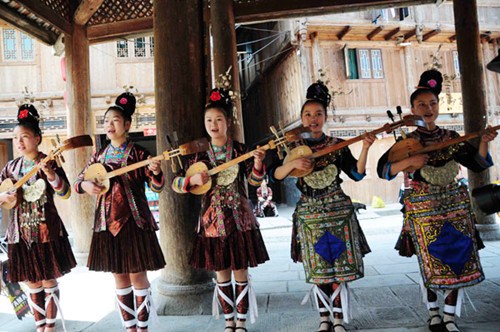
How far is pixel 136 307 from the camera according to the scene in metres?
3.02

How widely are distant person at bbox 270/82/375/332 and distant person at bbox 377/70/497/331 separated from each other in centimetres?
37

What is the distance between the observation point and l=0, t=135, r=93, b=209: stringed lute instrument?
10.2ft

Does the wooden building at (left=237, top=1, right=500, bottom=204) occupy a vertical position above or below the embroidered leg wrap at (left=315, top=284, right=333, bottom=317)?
above

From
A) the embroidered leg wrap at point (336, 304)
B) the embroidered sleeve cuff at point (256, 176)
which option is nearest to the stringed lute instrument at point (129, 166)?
the embroidered sleeve cuff at point (256, 176)

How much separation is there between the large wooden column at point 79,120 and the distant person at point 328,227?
422 centimetres

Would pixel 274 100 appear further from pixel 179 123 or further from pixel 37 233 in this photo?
pixel 37 233

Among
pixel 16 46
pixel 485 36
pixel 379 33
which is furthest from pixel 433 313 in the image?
pixel 485 36

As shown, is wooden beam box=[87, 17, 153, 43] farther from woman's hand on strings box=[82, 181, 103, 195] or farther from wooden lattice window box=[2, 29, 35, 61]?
wooden lattice window box=[2, 29, 35, 61]

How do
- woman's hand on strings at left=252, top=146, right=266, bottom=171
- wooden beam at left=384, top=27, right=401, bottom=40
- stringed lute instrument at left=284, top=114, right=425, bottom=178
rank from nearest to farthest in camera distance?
1. stringed lute instrument at left=284, top=114, right=425, bottom=178
2. woman's hand on strings at left=252, top=146, right=266, bottom=171
3. wooden beam at left=384, top=27, right=401, bottom=40

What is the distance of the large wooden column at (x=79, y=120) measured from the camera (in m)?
6.21

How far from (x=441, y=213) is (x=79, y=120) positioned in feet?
17.9

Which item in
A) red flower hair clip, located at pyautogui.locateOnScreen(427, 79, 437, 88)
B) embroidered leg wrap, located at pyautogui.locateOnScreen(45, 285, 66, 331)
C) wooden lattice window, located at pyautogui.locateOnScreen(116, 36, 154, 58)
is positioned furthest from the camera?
wooden lattice window, located at pyautogui.locateOnScreen(116, 36, 154, 58)


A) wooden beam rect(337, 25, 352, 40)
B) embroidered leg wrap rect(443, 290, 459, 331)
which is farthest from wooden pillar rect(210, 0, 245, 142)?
wooden beam rect(337, 25, 352, 40)

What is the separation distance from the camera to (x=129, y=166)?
9.49 ft
